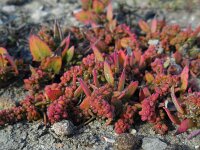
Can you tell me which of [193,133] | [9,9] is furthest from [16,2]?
[193,133]

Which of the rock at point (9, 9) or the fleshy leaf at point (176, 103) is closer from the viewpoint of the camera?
the fleshy leaf at point (176, 103)

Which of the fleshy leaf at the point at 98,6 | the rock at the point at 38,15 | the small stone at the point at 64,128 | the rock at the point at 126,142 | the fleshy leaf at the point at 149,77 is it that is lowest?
the rock at the point at 126,142

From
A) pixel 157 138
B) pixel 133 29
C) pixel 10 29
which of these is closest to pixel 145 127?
pixel 157 138

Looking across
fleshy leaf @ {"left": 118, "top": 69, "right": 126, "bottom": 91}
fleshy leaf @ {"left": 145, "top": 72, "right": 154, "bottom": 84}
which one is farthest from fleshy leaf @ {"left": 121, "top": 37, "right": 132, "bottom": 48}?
fleshy leaf @ {"left": 118, "top": 69, "right": 126, "bottom": 91}

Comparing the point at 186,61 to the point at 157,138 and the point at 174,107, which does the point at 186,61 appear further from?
the point at 157,138

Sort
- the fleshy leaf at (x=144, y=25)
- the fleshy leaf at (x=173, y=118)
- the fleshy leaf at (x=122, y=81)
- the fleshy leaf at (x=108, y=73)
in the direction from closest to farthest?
the fleshy leaf at (x=173, y=118) → the fleshy leaf at (x=122, y=81) → the fleshy leaf at (x=108, y=73) → the fleshy leaf at (x=144, y=25)

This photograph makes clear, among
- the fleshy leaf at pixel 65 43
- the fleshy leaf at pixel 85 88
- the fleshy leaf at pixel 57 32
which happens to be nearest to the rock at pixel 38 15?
the fleshy leaf at pixel 57 32

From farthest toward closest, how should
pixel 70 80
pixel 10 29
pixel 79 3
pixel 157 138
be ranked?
pixel 79 3, pixel 10 29, pixel 70 80, pixel 157 138

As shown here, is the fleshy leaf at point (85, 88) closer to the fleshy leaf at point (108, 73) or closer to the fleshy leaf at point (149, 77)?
the fleshy leaf at point (108, 73)
